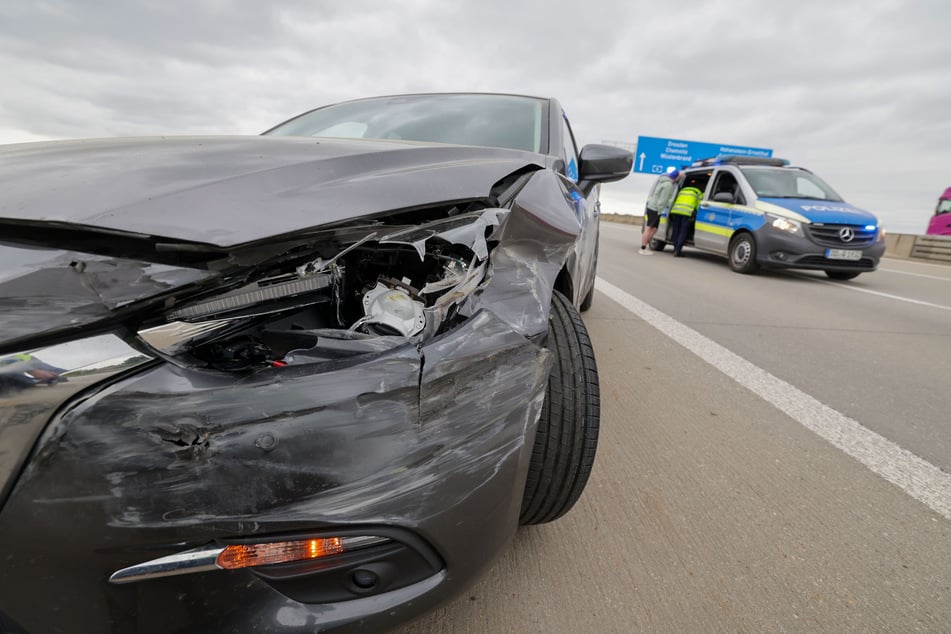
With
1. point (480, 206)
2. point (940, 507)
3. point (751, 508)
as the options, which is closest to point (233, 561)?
point (480, 206)

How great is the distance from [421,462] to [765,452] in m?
1.75

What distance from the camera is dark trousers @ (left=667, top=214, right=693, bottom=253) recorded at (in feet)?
29.8

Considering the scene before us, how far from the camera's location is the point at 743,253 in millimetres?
7273

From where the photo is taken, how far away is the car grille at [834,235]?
21.2ft

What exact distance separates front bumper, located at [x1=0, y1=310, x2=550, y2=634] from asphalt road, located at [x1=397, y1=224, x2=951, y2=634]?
0.50 m

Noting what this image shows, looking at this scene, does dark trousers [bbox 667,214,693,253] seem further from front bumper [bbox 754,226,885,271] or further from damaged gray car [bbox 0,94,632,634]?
damaged gray car [bbox 0,94,632,634]

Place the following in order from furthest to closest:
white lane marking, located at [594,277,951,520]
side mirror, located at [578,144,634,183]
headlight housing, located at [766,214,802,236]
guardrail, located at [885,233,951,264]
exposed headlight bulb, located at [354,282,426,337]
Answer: guardrail, located at [885,233,951,264]
headlight housing, located at [766,214,802,236]
side mirror, located at [578,144,634,183]
white lane marking, located at [594,277,951,520]
exposed headlight bulb, located at [354,282,426,337]

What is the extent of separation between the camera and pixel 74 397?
2.19 ft

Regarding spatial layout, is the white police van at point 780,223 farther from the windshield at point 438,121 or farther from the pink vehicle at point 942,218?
the pink vehicle at point 942,218

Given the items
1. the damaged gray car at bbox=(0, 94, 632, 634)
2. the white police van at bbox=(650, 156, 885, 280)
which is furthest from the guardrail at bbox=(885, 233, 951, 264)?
the damaged gray car at bbox=(0, 94, 632, 634)

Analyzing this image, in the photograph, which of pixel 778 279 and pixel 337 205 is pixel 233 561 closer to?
pixel 337 205

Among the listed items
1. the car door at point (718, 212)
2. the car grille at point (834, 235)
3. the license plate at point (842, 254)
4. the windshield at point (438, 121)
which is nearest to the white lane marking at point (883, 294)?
the license plate at point (842, 254)

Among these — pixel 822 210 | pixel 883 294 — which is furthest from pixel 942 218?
pixel 883 294

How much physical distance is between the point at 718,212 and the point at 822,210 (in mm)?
1547
